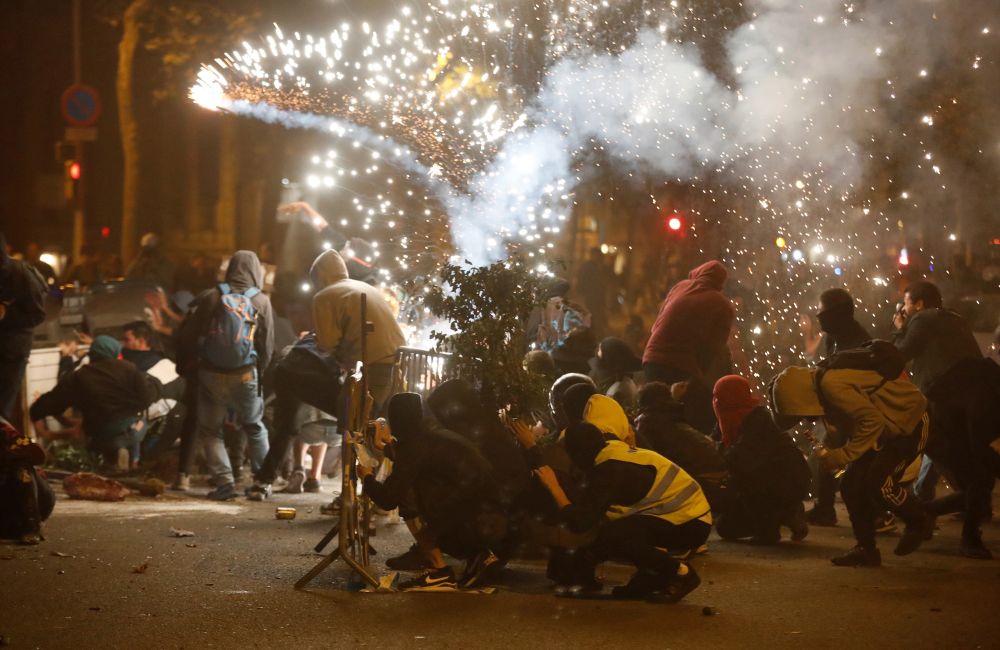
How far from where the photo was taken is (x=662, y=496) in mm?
6691

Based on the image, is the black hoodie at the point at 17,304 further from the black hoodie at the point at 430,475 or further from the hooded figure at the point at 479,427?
the black hoodie at the point at 430,475

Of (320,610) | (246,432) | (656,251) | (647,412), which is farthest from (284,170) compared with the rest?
(320,610)

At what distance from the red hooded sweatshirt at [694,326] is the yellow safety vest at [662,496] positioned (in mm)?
3084

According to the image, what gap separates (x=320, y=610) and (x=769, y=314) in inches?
322

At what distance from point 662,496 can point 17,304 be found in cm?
570

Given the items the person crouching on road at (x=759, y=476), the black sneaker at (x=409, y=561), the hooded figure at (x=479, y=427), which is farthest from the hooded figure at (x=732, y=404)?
the black sneaker at (x=409, y=561)

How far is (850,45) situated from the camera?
41.0 feet

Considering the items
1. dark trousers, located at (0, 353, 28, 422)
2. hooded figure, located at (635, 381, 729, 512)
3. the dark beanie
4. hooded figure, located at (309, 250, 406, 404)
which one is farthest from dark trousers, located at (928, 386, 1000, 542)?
dark trousers, located at (0, 353, 28, 422)

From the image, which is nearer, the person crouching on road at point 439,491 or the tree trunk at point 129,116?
the person crouching on road at point 439,491

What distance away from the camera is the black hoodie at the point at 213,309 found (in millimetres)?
10273

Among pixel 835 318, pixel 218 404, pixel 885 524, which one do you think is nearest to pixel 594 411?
pixel 835 318

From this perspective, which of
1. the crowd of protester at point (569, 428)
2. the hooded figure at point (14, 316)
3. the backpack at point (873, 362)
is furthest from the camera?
the hooded figure at point (14, 316)

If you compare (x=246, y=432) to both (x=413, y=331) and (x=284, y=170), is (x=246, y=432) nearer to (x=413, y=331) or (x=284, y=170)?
(x=413, y=331)

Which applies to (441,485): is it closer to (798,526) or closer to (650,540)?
(650,540)
